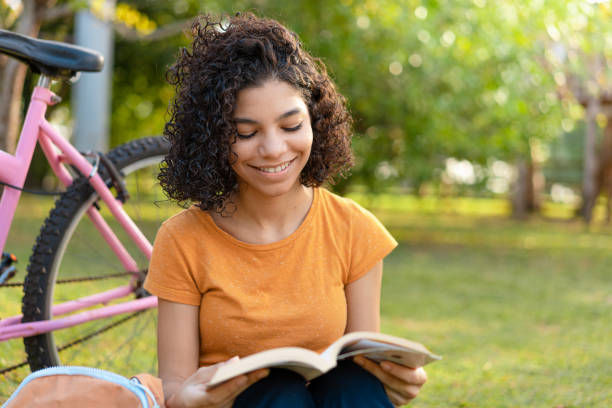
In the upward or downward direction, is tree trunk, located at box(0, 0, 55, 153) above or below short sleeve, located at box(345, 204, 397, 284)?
above

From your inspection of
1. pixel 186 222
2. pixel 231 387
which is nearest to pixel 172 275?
pixel 186 222

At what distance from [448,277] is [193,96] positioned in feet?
16.8

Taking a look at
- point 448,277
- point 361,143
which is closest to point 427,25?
point 361,143

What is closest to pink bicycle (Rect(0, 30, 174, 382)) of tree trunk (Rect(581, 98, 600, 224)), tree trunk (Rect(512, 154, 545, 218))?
tree trunk (Rect(581, 98, 600, 224))

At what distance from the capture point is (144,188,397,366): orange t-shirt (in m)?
1.66

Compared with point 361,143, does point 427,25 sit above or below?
above

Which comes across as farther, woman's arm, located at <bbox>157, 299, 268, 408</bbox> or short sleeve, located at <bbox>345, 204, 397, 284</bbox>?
short sleeve, located at <bbox>345, 204, 397, 284</bbox>

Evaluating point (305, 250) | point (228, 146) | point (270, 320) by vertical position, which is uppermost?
point (228, 146)

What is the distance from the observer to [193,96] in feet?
5.49

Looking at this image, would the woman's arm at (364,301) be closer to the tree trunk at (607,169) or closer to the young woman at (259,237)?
the young woman at (259,237)

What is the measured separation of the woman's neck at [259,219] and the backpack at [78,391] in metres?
0.45

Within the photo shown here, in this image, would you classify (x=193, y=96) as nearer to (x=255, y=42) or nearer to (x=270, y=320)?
(x=255, y=42)

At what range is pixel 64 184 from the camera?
2.45 m

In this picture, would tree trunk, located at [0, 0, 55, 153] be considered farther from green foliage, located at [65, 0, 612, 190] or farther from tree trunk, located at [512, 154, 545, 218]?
tree trunk, located at [512, 154, 545, 218]
